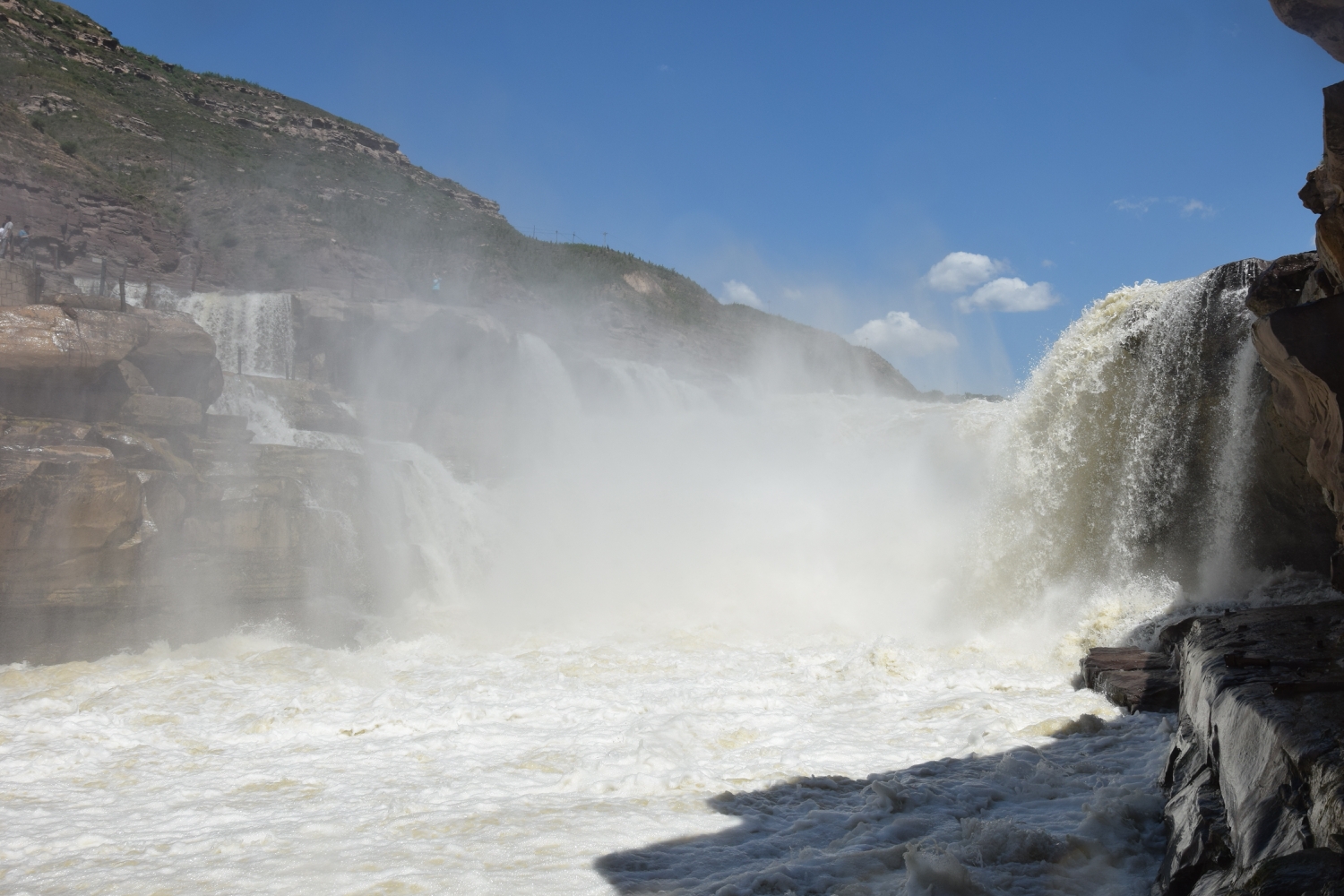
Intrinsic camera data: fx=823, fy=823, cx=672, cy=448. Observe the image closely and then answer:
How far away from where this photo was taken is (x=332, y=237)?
94.5 feet

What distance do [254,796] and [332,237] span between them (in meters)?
27.2

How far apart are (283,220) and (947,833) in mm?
30371

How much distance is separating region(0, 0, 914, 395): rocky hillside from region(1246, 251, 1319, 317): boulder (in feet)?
51.5

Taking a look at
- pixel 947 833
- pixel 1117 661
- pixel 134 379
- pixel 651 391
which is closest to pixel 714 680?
pixel 1117 661

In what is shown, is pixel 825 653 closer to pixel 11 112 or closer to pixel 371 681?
pixel 371 681

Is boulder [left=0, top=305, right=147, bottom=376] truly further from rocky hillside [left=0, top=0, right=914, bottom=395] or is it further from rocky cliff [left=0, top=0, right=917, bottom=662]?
rocky hillside [left=0, top=0, right=914, bottom=395]

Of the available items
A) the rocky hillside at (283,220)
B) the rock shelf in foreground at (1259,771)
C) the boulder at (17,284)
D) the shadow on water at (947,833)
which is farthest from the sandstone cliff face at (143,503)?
the rock shelf in foreground at (1259,771)

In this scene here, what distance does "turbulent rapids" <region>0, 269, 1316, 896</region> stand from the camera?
12.9ft

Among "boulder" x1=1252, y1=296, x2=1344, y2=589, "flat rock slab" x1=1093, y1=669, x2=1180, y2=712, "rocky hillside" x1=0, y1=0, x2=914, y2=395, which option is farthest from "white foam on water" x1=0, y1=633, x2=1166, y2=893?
"rocky hillside" x1=0, y1=0, x2=914, y2=395

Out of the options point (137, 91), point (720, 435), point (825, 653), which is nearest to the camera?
point (825, 653)

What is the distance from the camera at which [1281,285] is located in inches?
259

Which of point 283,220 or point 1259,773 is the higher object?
point 283,220

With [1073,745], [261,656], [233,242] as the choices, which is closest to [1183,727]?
[1073,745]

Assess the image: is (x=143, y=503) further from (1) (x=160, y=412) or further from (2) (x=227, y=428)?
(2) (x=227, y=428)
